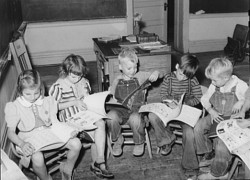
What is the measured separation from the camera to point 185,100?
2.76 metres

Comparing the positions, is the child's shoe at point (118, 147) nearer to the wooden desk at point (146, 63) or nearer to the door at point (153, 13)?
the wooden desk at point (146, 63)

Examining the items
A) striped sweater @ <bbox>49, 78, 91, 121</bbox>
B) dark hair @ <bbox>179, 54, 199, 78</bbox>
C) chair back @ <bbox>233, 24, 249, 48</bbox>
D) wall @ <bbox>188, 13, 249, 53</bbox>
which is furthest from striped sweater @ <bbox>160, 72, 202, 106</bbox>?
wall @ <bbox>188, 13, 249, 53</bbox>

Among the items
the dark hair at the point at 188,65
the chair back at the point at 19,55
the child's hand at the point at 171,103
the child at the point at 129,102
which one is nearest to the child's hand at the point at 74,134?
the child at the point at 129,102

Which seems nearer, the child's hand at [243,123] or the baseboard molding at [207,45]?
the child's hand at [243,123]

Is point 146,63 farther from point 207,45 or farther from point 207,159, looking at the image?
point 207,45

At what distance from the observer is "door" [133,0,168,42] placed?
22.3ft

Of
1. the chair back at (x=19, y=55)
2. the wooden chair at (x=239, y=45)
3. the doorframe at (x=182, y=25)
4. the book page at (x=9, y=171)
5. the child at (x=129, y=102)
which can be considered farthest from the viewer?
the doorframe at (x=182, y=25)

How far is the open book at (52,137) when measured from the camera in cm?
223

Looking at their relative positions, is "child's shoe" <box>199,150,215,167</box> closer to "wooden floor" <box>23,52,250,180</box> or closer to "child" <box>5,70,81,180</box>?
"wooden floor" <box>23,52,250,180</box>

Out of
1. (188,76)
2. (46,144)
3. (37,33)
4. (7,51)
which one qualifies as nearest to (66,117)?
(46,144)

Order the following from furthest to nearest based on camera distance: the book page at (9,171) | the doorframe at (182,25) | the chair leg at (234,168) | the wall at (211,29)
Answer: the wall at (211,29), the doorframe at (182,25), the chair leg at (234,168), the book page at (9,171)

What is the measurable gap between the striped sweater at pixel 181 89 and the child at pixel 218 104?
0.49 feet

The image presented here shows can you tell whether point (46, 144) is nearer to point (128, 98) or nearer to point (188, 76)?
point (128, 98)

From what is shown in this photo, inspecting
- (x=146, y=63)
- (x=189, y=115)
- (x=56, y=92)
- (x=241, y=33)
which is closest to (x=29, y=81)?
(x=56, y=92)
